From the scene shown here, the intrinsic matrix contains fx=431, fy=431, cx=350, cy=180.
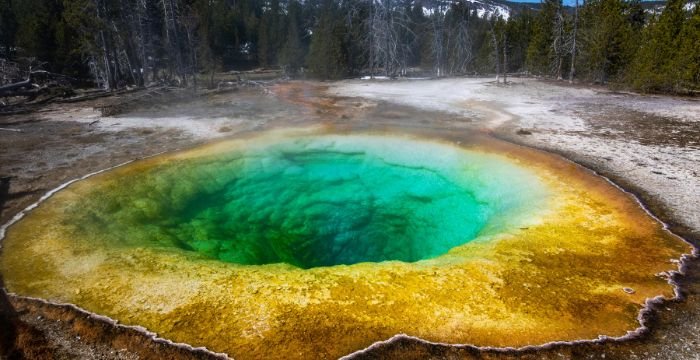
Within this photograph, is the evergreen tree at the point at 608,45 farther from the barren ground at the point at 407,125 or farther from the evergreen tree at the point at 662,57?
the barren ground at the point at 407,125

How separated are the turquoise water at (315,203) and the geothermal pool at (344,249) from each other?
0.10ft

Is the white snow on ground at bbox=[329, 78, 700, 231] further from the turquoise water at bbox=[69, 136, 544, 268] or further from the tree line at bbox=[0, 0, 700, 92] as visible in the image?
the tree line at bbox=[0, 0, 700, 92]

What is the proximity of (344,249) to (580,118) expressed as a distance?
7.60 m

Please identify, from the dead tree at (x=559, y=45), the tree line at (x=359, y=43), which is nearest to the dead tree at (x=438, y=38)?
the tree line at (x=359, y=43)

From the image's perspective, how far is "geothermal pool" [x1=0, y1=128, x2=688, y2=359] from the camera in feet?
10.5

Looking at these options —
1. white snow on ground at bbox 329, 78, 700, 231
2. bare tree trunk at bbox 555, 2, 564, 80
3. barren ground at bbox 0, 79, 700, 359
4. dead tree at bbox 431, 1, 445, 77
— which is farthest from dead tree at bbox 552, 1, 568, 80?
dead tree at bbox 431, 1, 445, 77

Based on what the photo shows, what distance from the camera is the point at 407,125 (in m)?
9.98

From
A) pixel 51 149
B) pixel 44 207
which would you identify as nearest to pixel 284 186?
pixel 44 207

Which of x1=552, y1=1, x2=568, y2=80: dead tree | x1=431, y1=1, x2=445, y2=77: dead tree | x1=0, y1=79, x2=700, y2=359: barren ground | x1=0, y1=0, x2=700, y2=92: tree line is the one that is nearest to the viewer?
x1=0, y1=79, x2=700, y2=359: barren ground

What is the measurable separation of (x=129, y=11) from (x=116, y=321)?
800 inches

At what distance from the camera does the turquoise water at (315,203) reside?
216 inches

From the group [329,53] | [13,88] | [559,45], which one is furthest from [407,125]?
[329,53]

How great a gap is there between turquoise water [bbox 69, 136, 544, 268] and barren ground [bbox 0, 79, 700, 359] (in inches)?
48.2

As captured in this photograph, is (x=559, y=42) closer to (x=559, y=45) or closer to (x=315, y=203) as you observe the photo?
(x=559, y=45)
